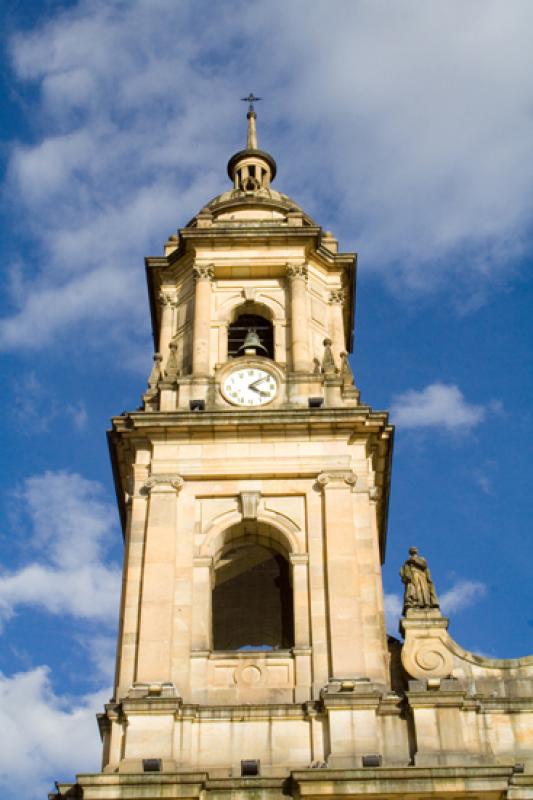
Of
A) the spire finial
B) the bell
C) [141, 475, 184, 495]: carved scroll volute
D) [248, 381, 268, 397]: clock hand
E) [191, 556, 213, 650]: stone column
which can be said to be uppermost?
the spire finial

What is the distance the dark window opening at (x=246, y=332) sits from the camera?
101 feet

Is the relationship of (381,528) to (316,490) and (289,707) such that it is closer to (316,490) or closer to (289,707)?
(316,490)

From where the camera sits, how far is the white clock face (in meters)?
28.5

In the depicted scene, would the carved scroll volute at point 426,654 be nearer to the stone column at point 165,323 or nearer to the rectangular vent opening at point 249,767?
the rectangular vent opening at point 249,767

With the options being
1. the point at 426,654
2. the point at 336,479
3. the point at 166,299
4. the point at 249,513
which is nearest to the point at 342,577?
the point at 426,654

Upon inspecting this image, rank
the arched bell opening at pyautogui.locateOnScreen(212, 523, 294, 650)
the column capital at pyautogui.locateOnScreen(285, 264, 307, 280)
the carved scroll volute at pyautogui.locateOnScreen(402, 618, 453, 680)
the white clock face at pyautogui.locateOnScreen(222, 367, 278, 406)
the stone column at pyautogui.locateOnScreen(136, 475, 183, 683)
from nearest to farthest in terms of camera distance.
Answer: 1. the stone column at pyautogui.locateOnScreen(136, 475, 183, 683)
2. the carved scroll volute at pyautogui.locateOnScreen(402, 618, 453, 680)
3. the white clock face at pyautogui.locateOnScreen(222, 367, 278, 406)
4. the arched bell opening at pyautogui.locateOnScreen(212, 523, 294, 650)
5. the column capital at pyautogui.locateOnScreen(285, 264, 307, 280)

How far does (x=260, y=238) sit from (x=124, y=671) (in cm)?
1244

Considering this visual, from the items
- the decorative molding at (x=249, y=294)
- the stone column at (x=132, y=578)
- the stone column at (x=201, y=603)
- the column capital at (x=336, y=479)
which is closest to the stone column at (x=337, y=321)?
the decorative molding at (x=249, y=294)

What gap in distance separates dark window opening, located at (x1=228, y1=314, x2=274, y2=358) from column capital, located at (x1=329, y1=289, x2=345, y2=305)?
1.88 meters

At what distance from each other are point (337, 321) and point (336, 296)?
3.07 feet

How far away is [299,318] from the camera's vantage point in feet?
99.8

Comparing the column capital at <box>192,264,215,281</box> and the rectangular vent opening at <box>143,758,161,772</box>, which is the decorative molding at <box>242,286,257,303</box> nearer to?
the column capital at <box>192,264,215,281</box>

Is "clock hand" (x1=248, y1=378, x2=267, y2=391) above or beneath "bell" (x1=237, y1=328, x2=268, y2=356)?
beneath

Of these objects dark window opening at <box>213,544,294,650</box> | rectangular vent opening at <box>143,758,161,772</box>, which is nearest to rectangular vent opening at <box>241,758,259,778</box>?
rectangular vent opening at <box>143,758,161,772</box>
